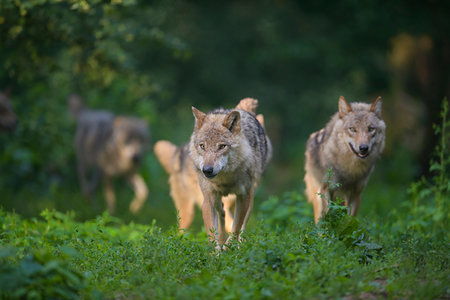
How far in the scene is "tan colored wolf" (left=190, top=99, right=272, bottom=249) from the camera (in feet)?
16.8

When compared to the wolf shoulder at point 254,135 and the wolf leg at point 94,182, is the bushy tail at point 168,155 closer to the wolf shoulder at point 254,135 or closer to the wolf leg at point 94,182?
the wolf shoulder at point 254,135

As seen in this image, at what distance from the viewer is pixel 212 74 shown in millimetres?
14688

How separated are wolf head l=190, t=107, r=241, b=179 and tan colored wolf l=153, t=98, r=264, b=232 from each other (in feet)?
3.59

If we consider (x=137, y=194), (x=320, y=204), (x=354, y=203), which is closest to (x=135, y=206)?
(x=137, y=194)

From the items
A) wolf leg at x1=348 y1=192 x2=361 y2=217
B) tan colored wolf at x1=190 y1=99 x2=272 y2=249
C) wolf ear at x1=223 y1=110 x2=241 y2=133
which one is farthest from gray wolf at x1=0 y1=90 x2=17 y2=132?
wolf leg at x1=348 y1=192 x2=361 y2=217

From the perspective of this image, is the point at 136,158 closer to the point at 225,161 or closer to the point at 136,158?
the point at 136,158

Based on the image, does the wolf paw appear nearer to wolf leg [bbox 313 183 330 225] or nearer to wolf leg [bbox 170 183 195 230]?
wolf leg [bbox 170 183 195 230]

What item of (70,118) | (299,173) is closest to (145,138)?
(70,118)

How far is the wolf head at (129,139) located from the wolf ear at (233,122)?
5998mm

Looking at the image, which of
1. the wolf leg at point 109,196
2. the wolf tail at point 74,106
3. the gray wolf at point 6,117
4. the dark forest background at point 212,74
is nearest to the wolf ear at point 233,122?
the dark forest background at point 212,74

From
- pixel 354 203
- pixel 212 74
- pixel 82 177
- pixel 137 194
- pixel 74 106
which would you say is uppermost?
pixel 212 74

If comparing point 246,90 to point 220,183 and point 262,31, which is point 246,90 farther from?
point 220,183

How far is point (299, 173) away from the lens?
15.5 meters

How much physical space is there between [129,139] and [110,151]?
531 mm
